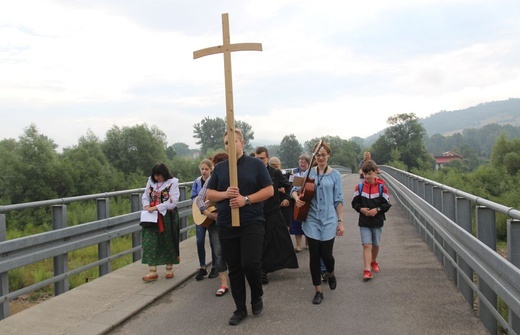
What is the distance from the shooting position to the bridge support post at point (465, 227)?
5449mm

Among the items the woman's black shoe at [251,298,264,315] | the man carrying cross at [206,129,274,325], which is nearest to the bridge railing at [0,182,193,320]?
the man carrying cross at [206,129,274,325]

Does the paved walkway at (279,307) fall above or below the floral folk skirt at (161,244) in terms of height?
below

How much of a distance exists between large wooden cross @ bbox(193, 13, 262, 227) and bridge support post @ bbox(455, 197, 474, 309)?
8.03 ft

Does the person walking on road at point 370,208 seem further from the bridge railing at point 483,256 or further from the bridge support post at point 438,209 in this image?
the bridge support post at point 438,209

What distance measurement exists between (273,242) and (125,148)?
6214 centimetres

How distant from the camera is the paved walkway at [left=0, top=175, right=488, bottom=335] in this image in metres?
4.93

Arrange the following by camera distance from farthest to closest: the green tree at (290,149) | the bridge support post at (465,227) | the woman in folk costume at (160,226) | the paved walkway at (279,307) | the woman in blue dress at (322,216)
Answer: the green tree at (290,149) < the woman in folk costume at (160,226) < the woman in blue dress at (322,216) < the bridge support post at (465,227) < the paved walkway at (279,307)

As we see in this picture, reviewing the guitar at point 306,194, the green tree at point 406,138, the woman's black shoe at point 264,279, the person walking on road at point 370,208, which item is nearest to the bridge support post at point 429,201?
the person walking on road at point 370,208

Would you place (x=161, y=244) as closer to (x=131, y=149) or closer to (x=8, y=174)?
(x=8, y=174)

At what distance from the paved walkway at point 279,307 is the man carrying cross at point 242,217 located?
442 mm

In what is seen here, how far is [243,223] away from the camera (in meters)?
5.09

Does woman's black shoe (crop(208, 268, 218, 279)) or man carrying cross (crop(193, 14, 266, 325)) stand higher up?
man carrying cross (crop(193, 14, 266, 325))

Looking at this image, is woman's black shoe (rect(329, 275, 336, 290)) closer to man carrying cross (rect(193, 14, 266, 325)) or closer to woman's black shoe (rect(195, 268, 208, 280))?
man carrying cross (rect(193, 14, 266, 325))

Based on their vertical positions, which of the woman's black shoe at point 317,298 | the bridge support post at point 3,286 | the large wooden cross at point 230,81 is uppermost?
the large wooden cross at point 230,81
